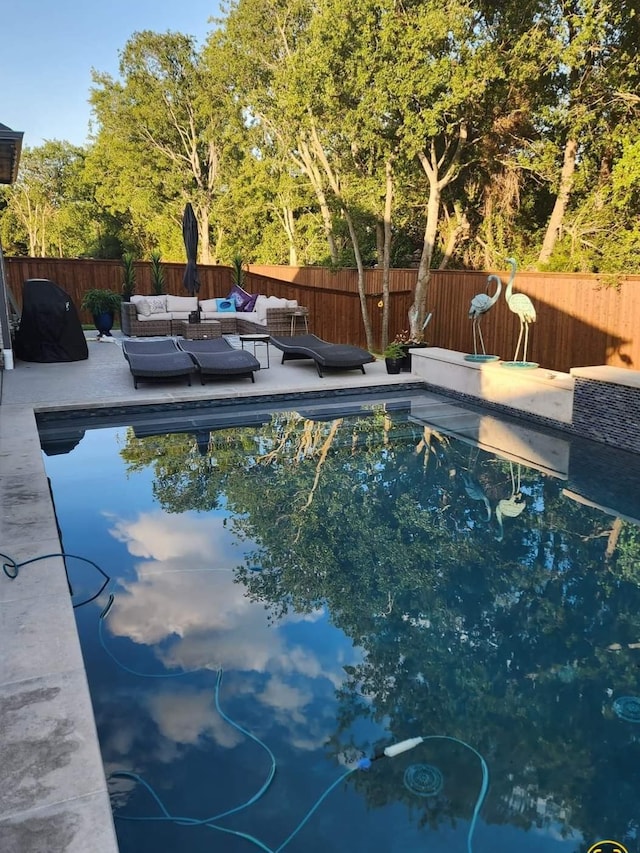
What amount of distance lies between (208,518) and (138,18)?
25842 mm

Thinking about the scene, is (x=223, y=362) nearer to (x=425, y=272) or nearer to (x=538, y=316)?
(x=425, y=272)

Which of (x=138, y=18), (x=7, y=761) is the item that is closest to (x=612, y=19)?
(x=7, y=761)

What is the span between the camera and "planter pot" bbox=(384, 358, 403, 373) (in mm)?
9984

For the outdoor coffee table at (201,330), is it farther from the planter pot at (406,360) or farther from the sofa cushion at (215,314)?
the planter pot at (406,360)

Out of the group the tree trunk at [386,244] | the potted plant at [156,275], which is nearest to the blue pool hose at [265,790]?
the tree trunk at [386,244]

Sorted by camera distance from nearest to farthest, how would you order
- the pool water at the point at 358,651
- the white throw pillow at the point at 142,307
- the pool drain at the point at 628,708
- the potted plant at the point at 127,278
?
the pool water at the point at 358,651
the pool drain at the point at 628,708
the white throw pillow at the point at 142,307
the potted plant at the point at 127,278

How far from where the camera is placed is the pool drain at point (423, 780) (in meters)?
2.43

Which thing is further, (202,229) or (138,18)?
(202,229)

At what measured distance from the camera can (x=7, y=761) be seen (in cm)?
210

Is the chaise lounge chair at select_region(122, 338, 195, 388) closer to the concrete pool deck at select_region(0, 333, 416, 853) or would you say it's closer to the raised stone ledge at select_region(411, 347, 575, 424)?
the concrete pool deck at select_region(0, 333, 416, 853)

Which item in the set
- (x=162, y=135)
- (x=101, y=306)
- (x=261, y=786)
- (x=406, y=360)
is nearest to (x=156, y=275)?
(x=101, y=306)

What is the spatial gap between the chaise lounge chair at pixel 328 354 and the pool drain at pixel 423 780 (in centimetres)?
735

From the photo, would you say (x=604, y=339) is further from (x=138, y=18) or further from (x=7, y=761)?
(x=138, y=18)

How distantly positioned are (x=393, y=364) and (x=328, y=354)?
1.04m
